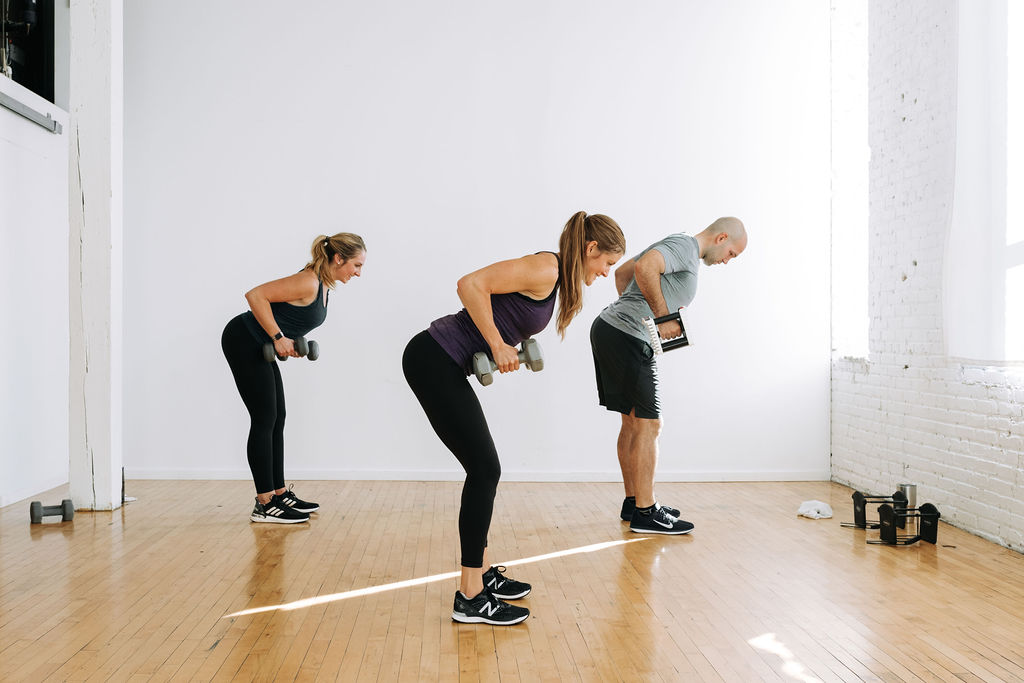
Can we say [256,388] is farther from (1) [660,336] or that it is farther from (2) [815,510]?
(2) [815,510]

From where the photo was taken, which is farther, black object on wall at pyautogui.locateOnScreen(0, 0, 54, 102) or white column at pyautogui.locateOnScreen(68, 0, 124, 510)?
black object on wall at pyautogui.locateOnScreen(0, 0, 54, 102)

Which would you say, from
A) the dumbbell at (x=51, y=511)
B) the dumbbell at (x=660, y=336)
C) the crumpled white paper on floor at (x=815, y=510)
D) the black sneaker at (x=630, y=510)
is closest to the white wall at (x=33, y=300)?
the dumbbell at (x=51, y=511)

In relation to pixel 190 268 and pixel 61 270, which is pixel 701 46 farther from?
pixel 61 270

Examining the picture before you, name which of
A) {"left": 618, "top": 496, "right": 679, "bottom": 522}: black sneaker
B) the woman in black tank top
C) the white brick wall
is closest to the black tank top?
the woman in black tank top

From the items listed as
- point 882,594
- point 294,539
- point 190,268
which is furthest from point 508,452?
point 882,594

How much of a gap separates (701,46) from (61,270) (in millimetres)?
4198

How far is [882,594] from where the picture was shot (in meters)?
2.97

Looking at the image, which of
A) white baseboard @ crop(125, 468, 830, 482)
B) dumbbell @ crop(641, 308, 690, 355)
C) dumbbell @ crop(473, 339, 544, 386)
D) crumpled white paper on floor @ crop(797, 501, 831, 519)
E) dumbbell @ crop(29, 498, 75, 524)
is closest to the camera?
dumbbell @ crop(473, 339, 544, 386)

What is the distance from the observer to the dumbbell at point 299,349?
3.86m

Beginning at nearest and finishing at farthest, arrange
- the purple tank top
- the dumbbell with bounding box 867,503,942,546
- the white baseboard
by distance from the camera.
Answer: the purple tank top
the dumbbell with bounding box 867,503,942,546
the white baseboard

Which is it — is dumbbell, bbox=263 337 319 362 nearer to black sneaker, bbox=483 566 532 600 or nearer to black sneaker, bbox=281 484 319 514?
black sneaker, bbox=281 484 319 514

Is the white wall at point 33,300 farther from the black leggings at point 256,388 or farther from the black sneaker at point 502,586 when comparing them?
the black sneaker at point 502,586

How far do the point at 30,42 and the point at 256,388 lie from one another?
116 inches

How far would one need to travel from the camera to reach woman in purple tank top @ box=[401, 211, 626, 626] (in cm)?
245
